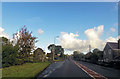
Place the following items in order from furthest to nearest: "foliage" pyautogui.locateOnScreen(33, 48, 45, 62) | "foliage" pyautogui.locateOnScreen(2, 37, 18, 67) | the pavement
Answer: "foliage" pyautogui.locateOnScreen(33, 48, 45, 62)
"foliage" pyautogui.locateOnScreen(2, 37, 18, 67)
the pavement

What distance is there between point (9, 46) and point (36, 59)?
55.6 feet

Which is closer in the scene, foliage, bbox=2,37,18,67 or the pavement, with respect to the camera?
the pavement

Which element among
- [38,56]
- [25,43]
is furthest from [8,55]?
[38,56]

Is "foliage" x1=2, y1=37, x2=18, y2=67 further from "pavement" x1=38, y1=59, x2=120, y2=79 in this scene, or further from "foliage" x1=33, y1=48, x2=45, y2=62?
"foliage" x1=33, y1=48, x2=45, y2=62

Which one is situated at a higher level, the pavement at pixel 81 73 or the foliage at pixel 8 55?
the foliage at pixel 8 55

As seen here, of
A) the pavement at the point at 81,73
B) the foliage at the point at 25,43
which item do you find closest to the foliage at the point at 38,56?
the foliage at the point at 25,43

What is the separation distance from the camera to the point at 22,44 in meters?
29.3

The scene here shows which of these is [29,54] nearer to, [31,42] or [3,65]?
[31,42]

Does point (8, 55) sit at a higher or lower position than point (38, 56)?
higher

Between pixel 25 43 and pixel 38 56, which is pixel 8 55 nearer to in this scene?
pixel 25 43

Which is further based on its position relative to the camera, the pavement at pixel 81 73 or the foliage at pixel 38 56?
the foliage at pixel 38 56

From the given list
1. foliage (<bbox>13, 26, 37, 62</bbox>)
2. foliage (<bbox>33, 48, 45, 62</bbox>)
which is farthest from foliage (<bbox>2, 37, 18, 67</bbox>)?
foliage (<bbox>33, 48, 45, 62</bbox>)

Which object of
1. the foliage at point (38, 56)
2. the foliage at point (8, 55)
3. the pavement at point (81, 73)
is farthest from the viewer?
the foliage at point (38, 56)

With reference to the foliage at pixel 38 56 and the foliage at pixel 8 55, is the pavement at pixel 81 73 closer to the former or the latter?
the foliage at pixel 8 55
